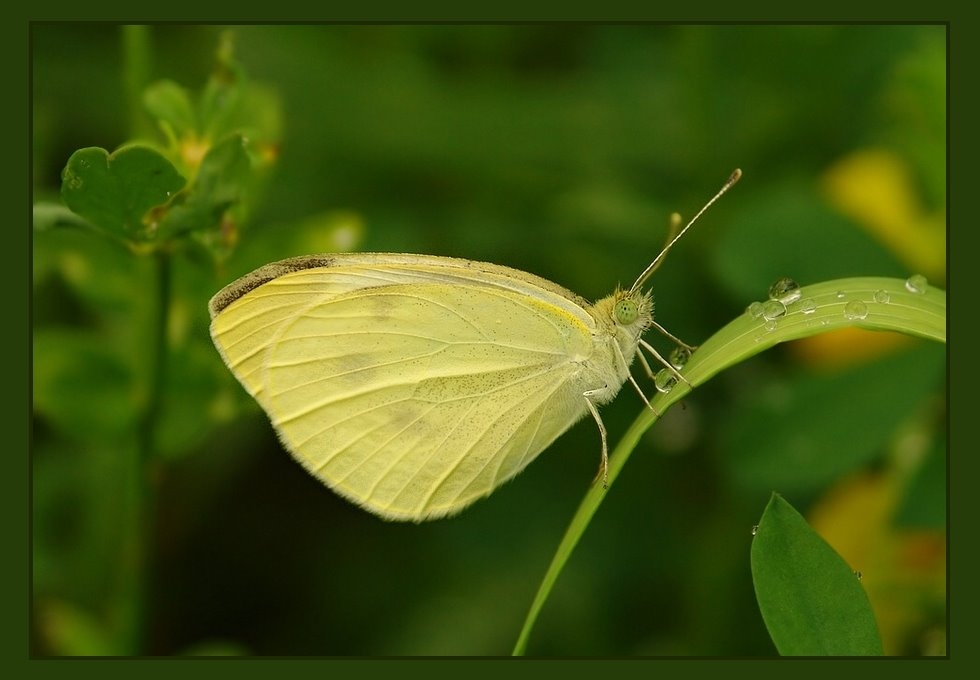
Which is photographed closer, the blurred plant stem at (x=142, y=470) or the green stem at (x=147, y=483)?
the green stem at (x=147, y=483)

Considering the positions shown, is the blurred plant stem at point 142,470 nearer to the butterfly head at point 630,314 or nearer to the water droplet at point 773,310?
the butterfly head at point 630,314

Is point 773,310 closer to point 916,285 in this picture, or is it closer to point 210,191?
point 916,285

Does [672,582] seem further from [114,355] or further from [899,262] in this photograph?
[114,355]

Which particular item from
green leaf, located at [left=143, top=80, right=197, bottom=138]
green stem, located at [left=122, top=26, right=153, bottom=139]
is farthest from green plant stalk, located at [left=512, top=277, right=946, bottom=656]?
green stem, located at [left=122, top=26, right=153, bottom=139]

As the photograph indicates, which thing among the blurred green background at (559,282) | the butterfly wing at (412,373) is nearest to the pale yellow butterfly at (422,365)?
the butterfly wing at (412,373)

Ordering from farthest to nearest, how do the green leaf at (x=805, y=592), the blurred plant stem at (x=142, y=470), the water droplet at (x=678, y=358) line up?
the blurred plant stem at (x=142, y=470) < the water droplet at (x=678, y=358) < the green leaf at (x=805, y=592)

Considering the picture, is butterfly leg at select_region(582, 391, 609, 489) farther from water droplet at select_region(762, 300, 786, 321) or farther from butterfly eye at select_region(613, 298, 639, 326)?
water droplet at select_region(762, 300, 786, 321)

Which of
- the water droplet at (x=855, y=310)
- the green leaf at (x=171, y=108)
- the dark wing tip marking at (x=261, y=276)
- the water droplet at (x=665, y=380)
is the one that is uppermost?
the green leaf at (x=171, y=108)

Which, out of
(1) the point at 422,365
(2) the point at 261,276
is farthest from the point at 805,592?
(2) the point at 261,276
